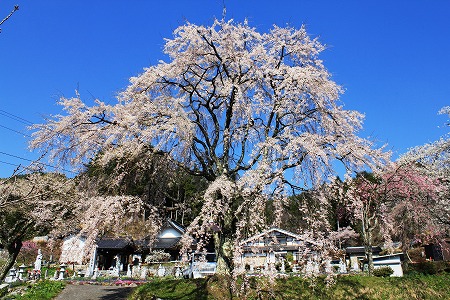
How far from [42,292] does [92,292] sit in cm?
192

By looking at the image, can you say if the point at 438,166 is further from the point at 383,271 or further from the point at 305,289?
the point at 305,289

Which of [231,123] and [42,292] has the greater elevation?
[231,123]

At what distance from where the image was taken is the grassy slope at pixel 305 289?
11.0m

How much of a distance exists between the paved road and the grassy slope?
158 centimetres

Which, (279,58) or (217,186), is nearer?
(217,186)

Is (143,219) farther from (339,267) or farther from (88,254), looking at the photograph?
(339,267)

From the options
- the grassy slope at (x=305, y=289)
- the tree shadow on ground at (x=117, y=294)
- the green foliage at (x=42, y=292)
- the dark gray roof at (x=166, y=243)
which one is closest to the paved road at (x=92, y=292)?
the tree shadow on ground at (x=117, y=294)

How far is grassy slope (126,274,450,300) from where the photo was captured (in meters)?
11.0

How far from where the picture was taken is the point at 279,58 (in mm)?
12344

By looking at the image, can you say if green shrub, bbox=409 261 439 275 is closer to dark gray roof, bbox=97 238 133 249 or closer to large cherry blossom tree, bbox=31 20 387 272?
large cherry blossom tree, bbox=31 20 387 272

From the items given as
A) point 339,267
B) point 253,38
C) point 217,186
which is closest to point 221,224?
point 217,186

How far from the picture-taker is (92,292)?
14.0 metres

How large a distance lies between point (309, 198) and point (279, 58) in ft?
17.4

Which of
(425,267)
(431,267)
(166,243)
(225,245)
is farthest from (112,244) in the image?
(431,267)
